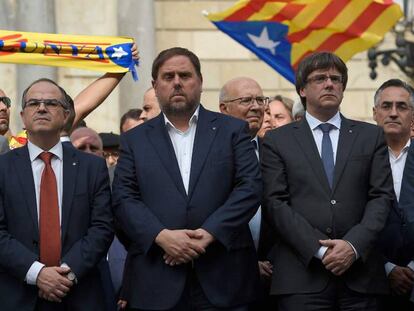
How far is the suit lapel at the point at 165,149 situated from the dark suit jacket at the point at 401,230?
137 cm

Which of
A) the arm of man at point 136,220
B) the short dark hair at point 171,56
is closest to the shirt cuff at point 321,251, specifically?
the arm of man at point 136,220

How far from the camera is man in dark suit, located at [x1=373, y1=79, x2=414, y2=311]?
830cm

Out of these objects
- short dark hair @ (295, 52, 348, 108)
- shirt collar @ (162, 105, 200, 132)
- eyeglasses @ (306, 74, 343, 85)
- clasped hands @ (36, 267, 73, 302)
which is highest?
short dark hair @ (295, 52, 348, 108)

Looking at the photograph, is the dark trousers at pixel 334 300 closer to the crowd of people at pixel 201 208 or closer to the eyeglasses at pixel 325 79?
the crowd of people at pixel 201 208

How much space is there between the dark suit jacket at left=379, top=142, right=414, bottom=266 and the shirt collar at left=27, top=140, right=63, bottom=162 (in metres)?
2.04

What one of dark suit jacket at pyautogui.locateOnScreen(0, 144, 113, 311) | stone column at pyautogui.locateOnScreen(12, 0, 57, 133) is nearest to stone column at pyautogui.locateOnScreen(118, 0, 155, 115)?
stone column at pyautogui.locateOnScreen(12, 0, 57, 133)

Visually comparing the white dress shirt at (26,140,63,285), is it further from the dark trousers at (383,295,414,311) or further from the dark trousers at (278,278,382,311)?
the dark trousers at (383,295,414,311)

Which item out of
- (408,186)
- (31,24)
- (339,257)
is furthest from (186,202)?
(31,24)

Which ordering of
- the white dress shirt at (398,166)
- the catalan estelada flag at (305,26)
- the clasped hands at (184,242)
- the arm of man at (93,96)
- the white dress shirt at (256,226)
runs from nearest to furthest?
the clasped hands at (184,242)
the white dress shirt at (256,226)
the white dress shirt at (398,166)
the arm of man at (93,96)
the catalan estelada flag at (305,26)

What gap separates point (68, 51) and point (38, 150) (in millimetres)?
1948

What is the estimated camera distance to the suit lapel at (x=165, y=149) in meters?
7.89

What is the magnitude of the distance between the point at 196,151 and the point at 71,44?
229cm

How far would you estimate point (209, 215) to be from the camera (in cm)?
782

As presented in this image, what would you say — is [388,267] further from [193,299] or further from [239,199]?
[193,299]
